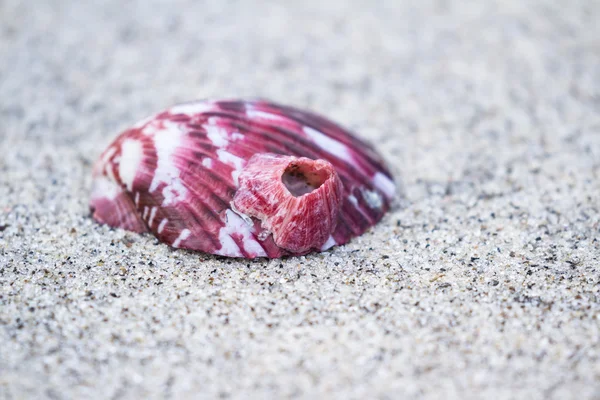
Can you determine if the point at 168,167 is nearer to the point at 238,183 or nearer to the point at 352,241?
the point at 238,183

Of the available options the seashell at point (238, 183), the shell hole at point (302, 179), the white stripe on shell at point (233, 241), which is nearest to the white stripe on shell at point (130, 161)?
the seashell at point (238, 183)

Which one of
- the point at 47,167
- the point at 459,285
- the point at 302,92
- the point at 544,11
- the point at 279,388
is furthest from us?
the point at 544,11

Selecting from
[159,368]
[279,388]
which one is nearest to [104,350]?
[159,368]

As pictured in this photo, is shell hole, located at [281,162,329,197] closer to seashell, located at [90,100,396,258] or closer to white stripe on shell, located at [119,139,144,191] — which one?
seashell, located at [90,100,396,258]

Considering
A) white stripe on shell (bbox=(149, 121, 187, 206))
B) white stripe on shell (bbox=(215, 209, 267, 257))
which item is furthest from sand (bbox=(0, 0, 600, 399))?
white stripe on shell (bbox=(149, 121, 187, 206))

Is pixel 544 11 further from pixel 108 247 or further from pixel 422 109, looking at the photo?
pixel 108 247
